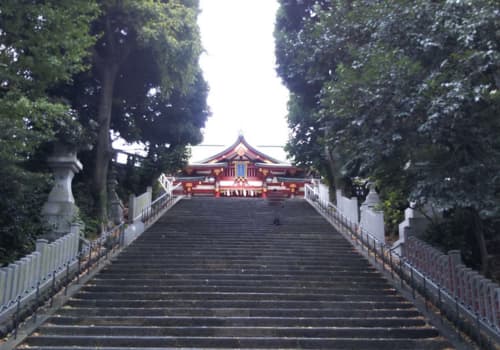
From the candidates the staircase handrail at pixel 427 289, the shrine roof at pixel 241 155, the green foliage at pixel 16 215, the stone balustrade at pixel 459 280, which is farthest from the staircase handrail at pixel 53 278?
the shrine roof at pixel 241 155

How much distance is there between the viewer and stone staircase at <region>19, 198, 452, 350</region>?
6.66 m

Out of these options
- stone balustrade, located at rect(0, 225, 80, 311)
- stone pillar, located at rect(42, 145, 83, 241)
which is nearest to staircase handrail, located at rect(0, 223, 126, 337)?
stone balustrade, located at rect(0, 225, 80, 311)

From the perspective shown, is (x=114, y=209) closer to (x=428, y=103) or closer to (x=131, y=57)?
(x=131, y=57)

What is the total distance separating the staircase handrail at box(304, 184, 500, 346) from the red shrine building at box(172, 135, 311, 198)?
16.0m

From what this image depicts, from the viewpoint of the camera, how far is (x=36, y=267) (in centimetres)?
786

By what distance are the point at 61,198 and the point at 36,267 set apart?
10.9 ft

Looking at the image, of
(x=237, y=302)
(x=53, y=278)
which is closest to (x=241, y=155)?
(x=237, y=302)

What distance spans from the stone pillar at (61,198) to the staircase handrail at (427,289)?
23.2ft

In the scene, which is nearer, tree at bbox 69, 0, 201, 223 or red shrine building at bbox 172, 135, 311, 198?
tree at bbox 69, 0, 201, 223

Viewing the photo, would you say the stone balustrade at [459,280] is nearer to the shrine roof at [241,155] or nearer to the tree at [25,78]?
the tree at [25,78]

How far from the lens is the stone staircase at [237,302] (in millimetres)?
6660

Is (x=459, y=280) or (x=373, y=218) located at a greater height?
(x=373, y=218)

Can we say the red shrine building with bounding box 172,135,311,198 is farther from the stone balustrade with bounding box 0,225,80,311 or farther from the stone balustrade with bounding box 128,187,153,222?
the stone balustrade with bounding box 0,225,80,311

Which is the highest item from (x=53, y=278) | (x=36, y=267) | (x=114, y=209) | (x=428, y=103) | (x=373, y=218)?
(x=428, y=103)
